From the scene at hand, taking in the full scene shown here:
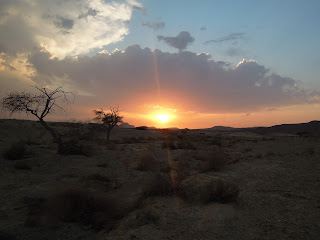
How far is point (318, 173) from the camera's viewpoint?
945 centimetres

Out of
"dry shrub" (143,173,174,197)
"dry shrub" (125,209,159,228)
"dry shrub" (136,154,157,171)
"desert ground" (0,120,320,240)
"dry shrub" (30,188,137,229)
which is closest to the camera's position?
"desert ground" (0,120,320,240)

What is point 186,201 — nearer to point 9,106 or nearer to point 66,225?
point 66,225

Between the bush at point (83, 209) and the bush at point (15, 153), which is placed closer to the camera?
the bush at point (83, 209)

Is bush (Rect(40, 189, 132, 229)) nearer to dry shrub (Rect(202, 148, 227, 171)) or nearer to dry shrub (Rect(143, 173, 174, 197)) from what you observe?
dry shrub (Rect(143, 173, 174, 197))

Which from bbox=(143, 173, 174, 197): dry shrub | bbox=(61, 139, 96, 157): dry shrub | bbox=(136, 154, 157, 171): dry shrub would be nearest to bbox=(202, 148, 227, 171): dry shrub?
bbox=(136, 154, 157, 171): dry shrub

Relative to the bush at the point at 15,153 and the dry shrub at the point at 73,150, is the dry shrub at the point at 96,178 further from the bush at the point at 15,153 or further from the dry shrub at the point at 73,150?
the dry shrub at the point at 73,150

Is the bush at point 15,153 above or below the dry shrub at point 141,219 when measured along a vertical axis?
above

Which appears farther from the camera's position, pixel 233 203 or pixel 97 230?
pixel 233 203

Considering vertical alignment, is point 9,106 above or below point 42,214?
above

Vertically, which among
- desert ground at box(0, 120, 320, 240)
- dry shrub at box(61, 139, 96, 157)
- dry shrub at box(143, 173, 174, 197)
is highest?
dry shrub at box(61, 139, 96, 157)

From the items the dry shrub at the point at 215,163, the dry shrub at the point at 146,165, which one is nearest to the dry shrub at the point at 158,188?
the dry shrub at the point at 215,163

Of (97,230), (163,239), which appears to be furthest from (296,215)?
(97,230)

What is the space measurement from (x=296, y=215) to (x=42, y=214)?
6.00 m

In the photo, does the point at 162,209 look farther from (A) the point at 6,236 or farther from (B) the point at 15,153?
(B) the point at 15,153
